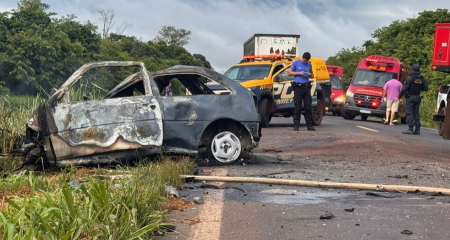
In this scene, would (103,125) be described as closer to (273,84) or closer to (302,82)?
(302,82)

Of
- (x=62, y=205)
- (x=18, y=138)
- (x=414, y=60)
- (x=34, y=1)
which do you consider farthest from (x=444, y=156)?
(x=414, y=60)

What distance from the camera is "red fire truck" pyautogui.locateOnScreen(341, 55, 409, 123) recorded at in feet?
94.4

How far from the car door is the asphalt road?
3.06 ft

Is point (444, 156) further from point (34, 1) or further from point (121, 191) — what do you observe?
point (34, 1)

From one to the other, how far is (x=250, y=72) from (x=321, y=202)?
478 inches

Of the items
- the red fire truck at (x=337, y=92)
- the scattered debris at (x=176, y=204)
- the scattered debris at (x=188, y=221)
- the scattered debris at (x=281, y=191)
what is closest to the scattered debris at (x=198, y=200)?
the scattered debris at (x=176, y=204)

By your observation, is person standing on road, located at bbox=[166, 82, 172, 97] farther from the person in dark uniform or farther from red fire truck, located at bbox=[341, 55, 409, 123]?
red fire truck, located at bbox=[341, 55, 409, 123]

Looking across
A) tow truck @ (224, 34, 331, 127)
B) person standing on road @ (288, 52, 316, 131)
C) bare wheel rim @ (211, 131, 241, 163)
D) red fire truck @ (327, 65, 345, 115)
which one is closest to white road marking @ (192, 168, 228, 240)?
bare wheel rim @ (211, 131, 241, 163)

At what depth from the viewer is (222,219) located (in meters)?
6.08

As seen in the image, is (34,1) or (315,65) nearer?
(315,65)

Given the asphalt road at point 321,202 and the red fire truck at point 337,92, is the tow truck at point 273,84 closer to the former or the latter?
the asphalt road at point 321,202

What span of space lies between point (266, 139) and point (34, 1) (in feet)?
64.0

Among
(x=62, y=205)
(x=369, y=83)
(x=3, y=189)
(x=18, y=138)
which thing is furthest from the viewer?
(x=369, y=83)

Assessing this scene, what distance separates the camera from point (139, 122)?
9.10 metres
